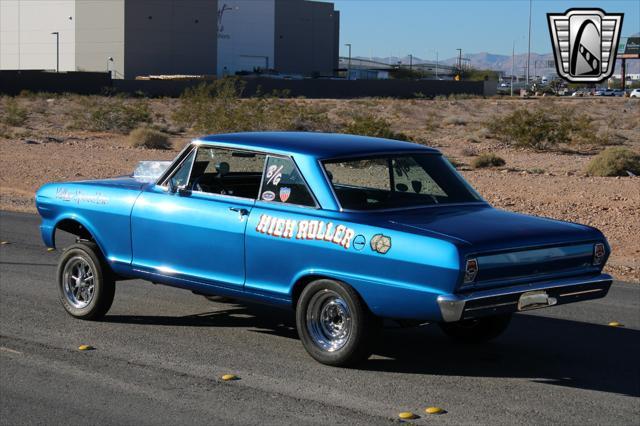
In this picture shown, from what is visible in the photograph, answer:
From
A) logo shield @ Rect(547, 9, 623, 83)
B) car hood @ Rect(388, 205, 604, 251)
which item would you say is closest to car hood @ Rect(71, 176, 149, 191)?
car hood @ Rect(388, 205, 604, 251)

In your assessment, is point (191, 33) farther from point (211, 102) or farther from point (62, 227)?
point (62, 227)

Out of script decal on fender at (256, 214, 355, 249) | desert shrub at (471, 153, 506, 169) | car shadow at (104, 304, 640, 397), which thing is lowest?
car shadow at (104, 304, 640, 397)

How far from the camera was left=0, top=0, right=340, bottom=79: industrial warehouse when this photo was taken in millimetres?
86062

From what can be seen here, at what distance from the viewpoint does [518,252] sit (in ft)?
23.1

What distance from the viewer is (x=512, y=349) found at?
8336mm

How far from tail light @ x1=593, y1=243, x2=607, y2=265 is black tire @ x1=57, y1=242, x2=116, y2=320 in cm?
421

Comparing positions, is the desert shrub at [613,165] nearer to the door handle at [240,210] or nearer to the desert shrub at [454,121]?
the door handle at [240,210]

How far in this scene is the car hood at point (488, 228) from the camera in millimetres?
6938

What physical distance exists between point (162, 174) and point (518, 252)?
3269 millimetres

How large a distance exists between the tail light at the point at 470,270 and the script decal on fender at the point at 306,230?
900 millimetres

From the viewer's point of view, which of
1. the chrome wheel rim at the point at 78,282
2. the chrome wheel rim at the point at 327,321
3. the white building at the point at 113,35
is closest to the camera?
the chrome wheel rim at the point at 327,321

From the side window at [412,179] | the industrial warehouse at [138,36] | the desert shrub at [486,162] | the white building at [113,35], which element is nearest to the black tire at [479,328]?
the side window at [412,179]

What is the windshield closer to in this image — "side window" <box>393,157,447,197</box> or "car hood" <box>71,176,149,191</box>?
"side window" <box>393,157,447,197</box>

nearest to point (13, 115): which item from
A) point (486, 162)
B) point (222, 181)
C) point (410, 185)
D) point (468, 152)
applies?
point (468, 152)
